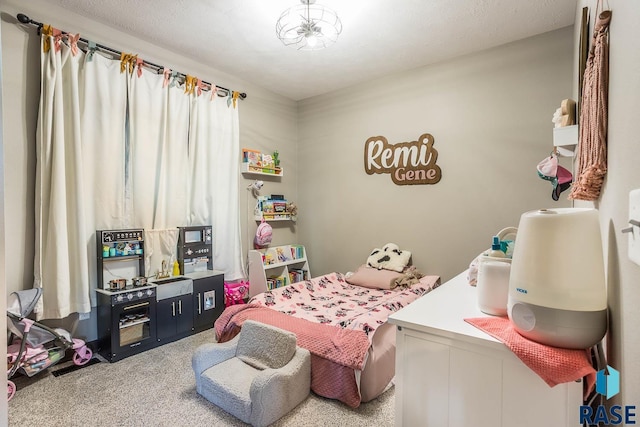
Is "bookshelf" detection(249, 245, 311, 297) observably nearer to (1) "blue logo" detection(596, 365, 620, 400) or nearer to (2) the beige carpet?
(2) the beige carpet

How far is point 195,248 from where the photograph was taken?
3191 mm

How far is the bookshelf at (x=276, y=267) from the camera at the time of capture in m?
3.64

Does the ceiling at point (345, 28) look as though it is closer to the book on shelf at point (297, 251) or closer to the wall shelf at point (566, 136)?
the wall shelf at point (566, 136)

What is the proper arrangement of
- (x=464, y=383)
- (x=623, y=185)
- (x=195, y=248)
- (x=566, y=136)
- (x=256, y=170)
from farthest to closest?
1. (x=256, y=170)
2. (x=195, y=248)
3. (x=566, y=136)
4. (x=464, y=383)
5. (x=623, y=185)

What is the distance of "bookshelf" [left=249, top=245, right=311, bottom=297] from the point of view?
3.64 m

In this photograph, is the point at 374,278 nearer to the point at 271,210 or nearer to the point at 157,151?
the point at 271,210

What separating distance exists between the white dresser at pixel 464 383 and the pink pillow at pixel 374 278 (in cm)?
194

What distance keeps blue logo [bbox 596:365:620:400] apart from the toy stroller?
2883 mm

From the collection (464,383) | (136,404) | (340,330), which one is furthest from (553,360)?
(136,404)

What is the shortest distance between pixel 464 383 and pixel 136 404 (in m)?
1.92

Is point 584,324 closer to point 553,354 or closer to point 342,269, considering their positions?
point 553,354

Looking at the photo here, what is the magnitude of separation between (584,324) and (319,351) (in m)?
1.45

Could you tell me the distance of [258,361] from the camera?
198cm

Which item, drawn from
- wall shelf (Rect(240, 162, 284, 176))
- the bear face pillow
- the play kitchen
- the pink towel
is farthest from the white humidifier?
wall shelf (Rect(240, 162, 284, 176))
